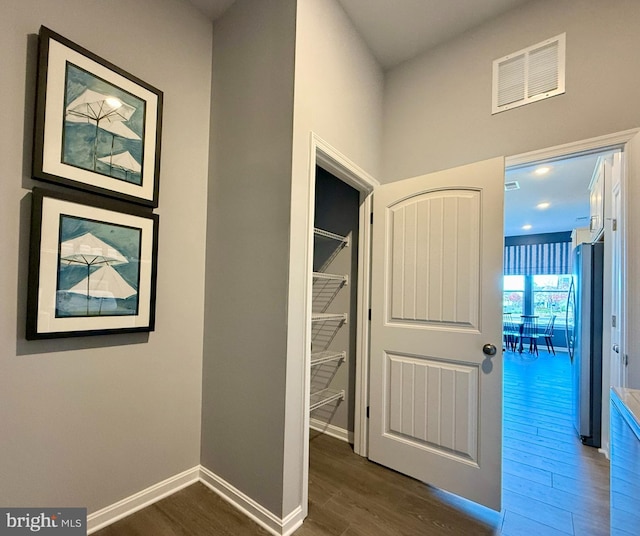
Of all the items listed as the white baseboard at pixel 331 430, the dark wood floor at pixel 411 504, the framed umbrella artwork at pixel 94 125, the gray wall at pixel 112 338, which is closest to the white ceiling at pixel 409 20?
the gray wall at pixel 112 338

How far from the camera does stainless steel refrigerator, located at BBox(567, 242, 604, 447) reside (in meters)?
2.61

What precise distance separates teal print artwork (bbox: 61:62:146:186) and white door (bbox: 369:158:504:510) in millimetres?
1610

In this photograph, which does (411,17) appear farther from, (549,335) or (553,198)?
(549,335)

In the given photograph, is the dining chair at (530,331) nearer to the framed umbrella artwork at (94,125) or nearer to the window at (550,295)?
the window at (550,295)

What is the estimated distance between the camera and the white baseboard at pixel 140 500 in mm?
1535

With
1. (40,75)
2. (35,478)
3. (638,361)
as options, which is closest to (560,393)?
(638,361)

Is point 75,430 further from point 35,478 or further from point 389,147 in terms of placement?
point 389,147

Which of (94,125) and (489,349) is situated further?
(489,349)

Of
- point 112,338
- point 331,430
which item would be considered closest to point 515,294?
point 331,430

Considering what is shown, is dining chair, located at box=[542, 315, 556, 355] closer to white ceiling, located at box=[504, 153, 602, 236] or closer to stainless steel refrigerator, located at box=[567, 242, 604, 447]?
white ceiling, located at box=[504, 153, 602, 236]

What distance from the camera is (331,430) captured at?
2701 mm

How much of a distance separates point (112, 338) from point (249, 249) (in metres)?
0.84

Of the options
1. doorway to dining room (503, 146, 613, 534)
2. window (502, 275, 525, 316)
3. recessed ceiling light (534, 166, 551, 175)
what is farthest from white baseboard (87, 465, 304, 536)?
window (502, 275, 525, 316)

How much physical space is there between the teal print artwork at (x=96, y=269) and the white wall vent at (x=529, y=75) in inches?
93.5
